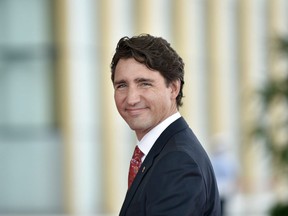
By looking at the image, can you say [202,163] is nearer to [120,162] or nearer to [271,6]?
[120,162]

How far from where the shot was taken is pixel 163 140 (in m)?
3.07

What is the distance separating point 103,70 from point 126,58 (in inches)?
737

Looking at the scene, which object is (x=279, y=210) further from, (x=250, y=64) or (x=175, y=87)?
(x=250, y=64)

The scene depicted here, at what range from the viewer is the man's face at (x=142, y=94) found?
301 centimetres

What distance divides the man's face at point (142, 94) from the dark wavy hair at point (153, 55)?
17 millimetres

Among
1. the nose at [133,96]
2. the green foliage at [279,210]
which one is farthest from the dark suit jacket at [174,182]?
the green foliage at [279,210]

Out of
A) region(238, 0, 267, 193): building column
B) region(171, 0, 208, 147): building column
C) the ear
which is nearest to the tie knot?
the ear

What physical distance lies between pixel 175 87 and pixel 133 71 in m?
0.17

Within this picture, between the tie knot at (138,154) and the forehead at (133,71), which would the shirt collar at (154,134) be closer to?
the tie knot at (138,154)

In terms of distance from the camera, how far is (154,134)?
3121mm

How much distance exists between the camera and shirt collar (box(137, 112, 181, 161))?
10.2ft

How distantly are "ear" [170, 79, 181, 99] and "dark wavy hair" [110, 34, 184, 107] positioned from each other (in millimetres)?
13

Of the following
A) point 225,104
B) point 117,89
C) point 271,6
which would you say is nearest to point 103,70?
point 225,104

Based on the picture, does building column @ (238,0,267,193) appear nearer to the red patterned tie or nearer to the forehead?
the red patterned tie
